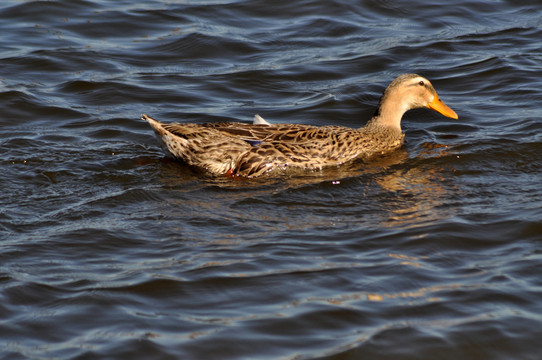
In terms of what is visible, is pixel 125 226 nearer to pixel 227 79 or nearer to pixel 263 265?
pixel 263 265

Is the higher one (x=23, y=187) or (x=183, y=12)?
(x=183, y=12)

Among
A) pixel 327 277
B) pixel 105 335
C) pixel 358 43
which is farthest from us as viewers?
pixel 358 43

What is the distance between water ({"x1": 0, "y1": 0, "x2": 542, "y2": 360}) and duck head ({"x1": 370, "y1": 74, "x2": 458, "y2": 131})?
0.38 metres

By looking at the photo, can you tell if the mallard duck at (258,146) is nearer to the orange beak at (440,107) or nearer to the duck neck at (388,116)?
the duck neck at (388,116)

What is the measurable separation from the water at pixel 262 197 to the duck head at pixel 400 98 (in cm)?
38

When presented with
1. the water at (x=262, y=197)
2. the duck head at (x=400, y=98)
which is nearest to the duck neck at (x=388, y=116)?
the duck head at (x=400, y=98)

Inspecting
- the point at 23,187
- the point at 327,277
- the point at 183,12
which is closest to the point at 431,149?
the point at 327,277

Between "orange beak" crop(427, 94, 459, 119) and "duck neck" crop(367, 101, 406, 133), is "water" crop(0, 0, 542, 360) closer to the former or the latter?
"orange beak" crop(427, 94, 459, 119)

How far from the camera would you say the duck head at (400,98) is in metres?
9.55

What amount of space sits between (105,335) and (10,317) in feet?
2.17

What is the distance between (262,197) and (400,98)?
2.68 meters

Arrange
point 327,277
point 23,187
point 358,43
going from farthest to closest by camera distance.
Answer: point 358,43, point 23,187, point 327,277

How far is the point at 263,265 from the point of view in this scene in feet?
20.1

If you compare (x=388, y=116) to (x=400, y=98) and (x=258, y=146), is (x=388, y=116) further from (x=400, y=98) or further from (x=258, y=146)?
(x=258, y=146)
